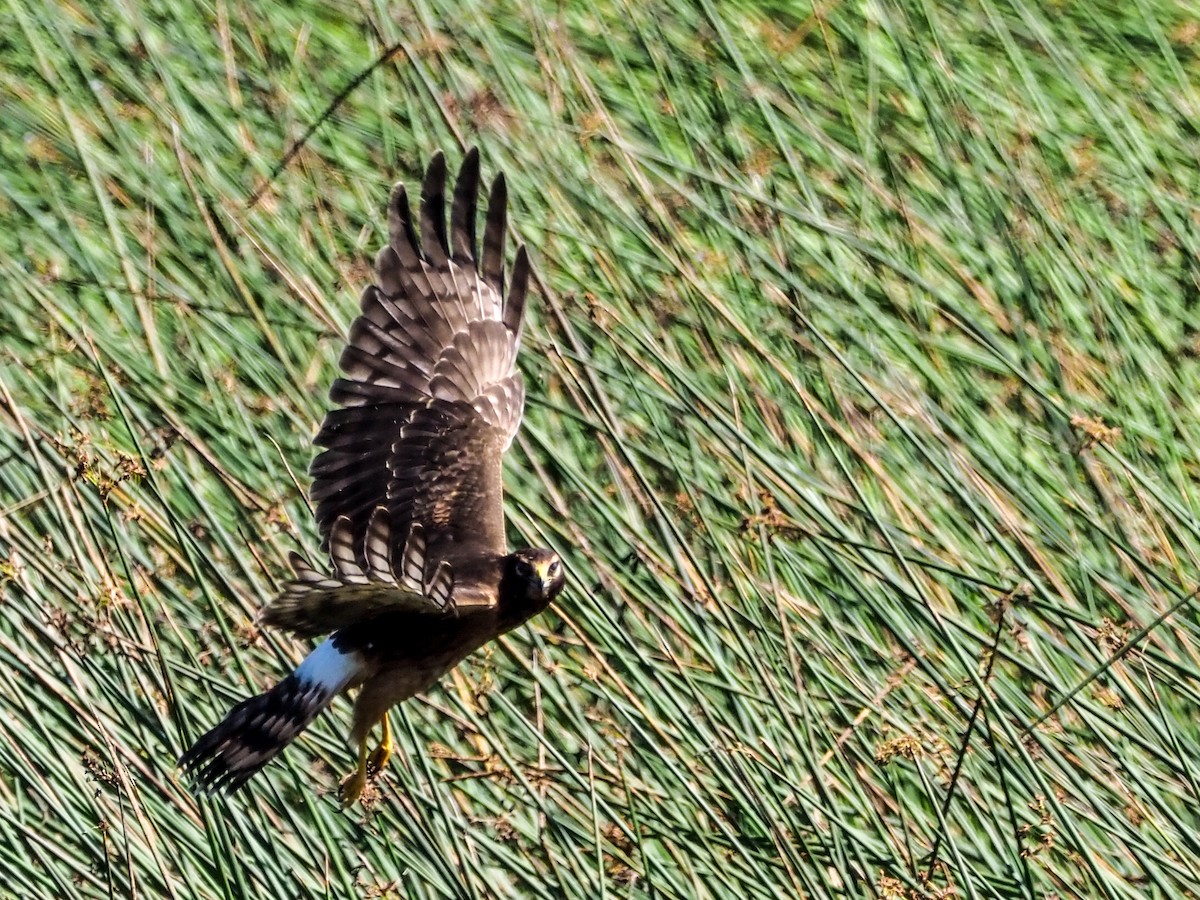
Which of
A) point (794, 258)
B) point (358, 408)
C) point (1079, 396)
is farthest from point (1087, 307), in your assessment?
point (358, 408)

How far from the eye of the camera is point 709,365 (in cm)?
434

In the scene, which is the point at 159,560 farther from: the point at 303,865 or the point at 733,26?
the point at 733,26

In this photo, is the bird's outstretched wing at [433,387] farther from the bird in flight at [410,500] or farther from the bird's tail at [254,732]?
the bird's tail at [254,732]

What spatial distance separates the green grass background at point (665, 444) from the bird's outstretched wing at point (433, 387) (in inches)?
5.5

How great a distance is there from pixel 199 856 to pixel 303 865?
189 millimetres

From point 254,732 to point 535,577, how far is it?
1.83 ft

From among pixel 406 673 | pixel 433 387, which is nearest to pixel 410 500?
pixel 433 387

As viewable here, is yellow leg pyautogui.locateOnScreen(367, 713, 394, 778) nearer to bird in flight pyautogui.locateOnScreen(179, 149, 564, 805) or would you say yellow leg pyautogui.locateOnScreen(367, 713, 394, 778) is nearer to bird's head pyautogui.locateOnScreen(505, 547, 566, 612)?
bird in flight pyautogui.locateOnScreen(179, 149, 564, 805)

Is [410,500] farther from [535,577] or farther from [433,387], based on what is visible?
[535,577]

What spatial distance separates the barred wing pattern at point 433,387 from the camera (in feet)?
12.3

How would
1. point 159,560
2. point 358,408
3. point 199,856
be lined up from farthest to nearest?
point 159,560 → point 358,408 → point 199,856

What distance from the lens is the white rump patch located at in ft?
11.2

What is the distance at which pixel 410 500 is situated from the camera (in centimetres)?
386

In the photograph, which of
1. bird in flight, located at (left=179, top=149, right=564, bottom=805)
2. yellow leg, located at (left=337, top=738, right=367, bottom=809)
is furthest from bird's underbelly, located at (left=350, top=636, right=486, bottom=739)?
yellow leg, located at (left=337, top=738, right=367, bottom=809)
